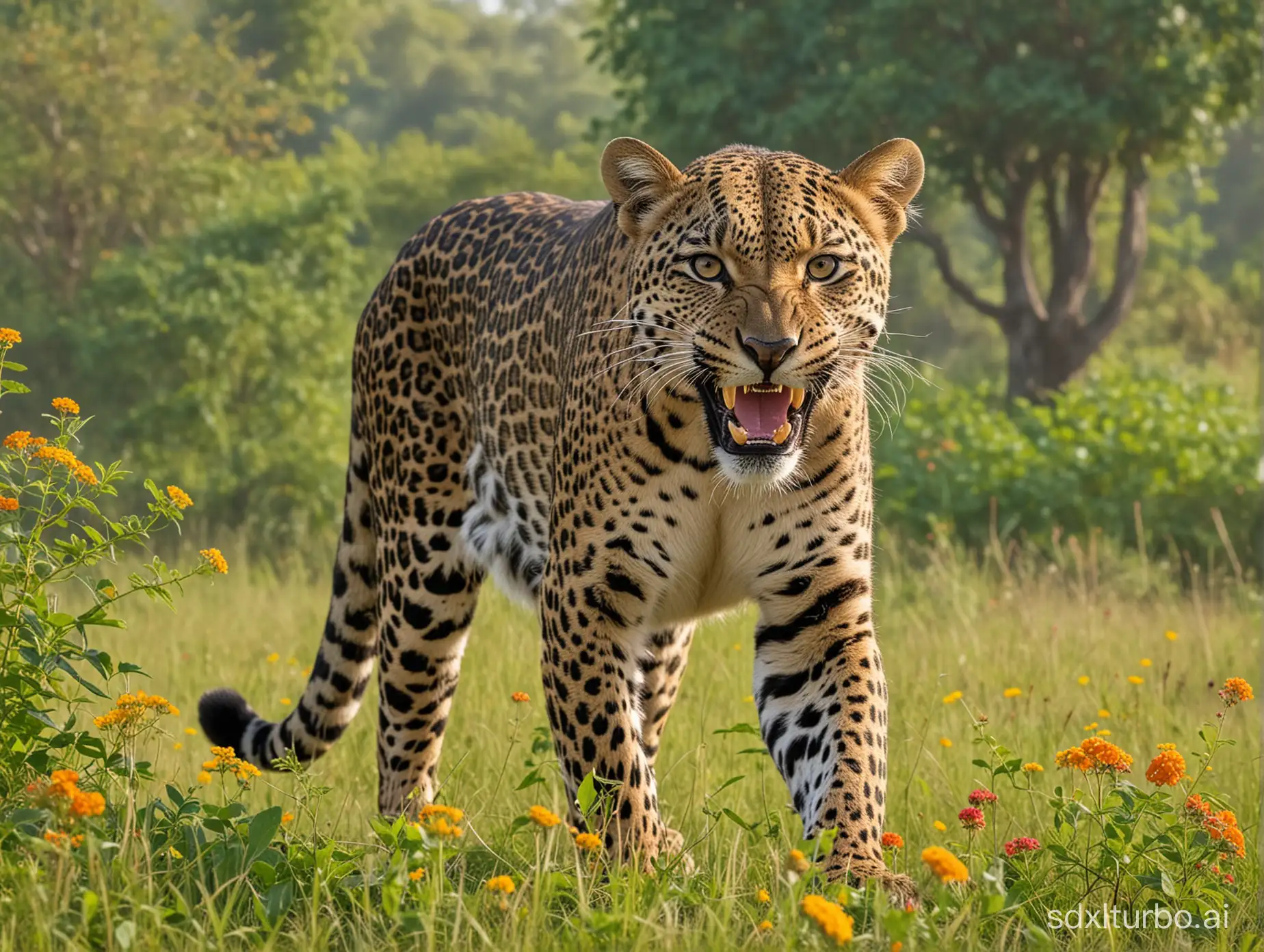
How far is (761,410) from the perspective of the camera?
3.89 meters

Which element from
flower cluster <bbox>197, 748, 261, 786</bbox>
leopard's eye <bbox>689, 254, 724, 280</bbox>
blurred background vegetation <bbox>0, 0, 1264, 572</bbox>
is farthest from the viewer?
blurred background vegetation <bbox>0, 0, 1264, 572</bbox>

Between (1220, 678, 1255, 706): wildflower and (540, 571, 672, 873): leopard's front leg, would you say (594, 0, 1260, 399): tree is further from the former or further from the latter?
(1220, 678, 1255, 706): wildflower

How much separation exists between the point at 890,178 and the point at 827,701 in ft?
4.63

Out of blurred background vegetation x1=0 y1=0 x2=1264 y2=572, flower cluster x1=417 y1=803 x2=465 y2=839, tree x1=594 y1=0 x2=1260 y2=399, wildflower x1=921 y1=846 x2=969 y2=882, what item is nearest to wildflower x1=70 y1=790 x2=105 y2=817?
flower cluster x1=417 y1=803 x2=465 y2=839

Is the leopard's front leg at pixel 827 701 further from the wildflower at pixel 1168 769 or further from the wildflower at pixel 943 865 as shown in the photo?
the wildflower at pixel 943 865

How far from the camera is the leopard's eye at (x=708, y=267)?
3.95 m

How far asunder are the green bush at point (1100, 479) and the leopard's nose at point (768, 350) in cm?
724

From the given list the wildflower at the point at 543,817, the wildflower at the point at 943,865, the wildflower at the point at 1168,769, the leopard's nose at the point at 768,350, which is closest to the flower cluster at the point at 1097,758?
the wildflower at the point at 1168,769

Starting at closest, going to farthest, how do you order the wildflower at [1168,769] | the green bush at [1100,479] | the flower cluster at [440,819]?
the flower cluster at [440,819] < the wildflower at [1168,769] < the green bush at [1100,479]

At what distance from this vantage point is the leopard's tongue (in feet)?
12.7

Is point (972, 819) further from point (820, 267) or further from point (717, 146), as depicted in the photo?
point (717, 146)

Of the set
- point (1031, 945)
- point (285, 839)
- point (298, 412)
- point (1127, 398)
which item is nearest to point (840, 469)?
point (1031, 945)

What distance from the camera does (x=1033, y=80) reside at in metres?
17.6

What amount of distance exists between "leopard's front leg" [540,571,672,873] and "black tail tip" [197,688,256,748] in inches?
69.2
